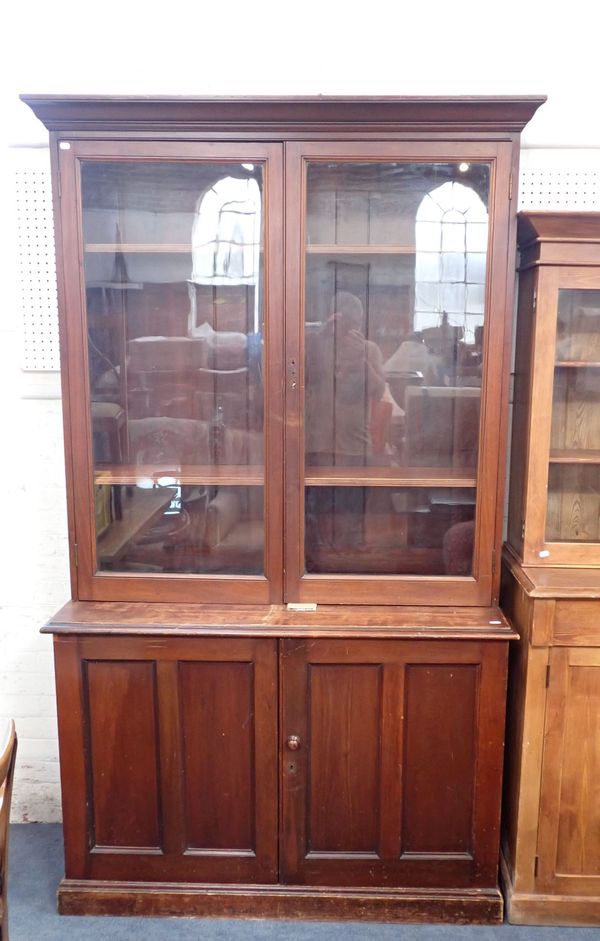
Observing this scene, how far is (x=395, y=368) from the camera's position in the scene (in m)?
1.83

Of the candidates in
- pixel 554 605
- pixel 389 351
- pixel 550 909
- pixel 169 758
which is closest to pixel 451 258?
pixel 389 351

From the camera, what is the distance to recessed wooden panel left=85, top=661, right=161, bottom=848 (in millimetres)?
1784

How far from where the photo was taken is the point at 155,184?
176cm

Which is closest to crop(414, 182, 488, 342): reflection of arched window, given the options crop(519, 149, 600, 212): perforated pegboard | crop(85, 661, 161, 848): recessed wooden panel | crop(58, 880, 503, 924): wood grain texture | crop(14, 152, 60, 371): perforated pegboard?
crop(519, 149, 600, 212): perforated pegboard

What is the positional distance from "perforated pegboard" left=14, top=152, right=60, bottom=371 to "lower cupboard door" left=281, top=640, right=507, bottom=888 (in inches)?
44.8

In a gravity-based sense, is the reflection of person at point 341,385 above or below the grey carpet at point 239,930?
above

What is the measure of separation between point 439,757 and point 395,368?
1010 mm

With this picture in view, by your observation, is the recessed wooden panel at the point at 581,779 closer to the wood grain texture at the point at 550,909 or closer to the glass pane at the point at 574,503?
the wood grain texture at the point at 550,909

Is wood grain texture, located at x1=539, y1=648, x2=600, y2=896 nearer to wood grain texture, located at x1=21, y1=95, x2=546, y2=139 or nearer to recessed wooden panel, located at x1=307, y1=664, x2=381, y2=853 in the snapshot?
recessed wooden panel, located at x1=307, y1=664, x2=381, y2=853

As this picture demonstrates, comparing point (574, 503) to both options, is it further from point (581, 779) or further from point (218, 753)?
point (218, 753)

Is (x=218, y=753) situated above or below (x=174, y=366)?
below

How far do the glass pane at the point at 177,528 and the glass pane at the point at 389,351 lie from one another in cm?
17

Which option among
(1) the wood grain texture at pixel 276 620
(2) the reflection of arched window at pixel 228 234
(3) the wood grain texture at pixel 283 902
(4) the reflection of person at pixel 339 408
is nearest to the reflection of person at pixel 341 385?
(4) the reflection of person at pixel 339 408

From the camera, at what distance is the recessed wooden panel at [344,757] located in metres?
1.77
